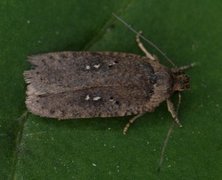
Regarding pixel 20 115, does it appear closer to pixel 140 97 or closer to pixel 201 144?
pixel 140 97

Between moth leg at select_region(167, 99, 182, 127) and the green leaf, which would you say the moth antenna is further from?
moth leg at select_region(167, 99, 182, 127)

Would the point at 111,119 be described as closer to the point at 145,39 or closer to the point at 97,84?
the point at 97,84

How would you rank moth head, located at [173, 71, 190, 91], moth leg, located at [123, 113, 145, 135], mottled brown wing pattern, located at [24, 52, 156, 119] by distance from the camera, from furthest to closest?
1. moth head, located at [173, 71, 190, 91]
2. moth leg, located at [123, 113, 145, 135]
3. mottled brown wing pattern, located at [24, 52, 156, 119]

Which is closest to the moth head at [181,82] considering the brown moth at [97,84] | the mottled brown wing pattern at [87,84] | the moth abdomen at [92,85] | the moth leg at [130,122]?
the brown moth at [97,84]

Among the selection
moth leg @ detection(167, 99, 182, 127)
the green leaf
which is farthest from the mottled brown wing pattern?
moth leg @ detection(167, 99, 182, 127)

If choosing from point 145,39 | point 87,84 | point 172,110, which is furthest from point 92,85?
point 172,110

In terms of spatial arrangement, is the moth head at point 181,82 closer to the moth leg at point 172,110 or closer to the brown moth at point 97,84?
the brown moth at point 97,84
